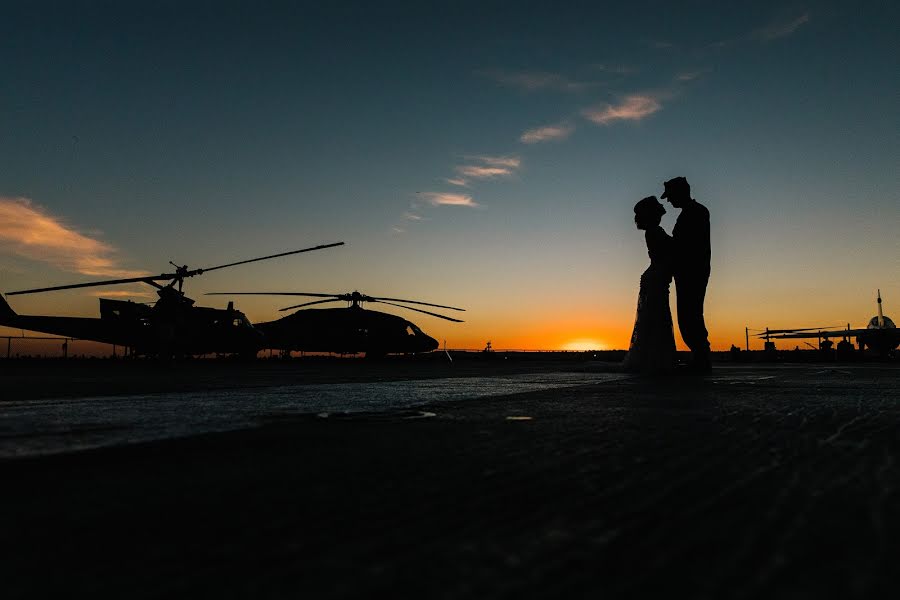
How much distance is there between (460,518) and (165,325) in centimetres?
2220

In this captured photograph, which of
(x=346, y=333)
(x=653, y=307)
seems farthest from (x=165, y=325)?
(x=653, y=307)

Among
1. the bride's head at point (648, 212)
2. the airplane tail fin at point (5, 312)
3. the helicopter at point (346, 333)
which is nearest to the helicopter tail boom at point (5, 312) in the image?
the airplane tail fin at point (5, 312)

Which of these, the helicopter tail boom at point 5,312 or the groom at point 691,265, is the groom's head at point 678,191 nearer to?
the groom at point 691,265

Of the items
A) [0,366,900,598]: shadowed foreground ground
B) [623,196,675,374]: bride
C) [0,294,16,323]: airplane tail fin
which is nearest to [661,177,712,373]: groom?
[623,196,675,374]: bride

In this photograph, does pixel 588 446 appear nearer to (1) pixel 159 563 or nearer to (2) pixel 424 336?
(1) pixel 159 563

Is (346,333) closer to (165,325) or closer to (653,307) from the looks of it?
(165,325)

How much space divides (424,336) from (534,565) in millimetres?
27744

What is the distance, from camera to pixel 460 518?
0.92 metres

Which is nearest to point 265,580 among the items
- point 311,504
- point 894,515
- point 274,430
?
point 311,504

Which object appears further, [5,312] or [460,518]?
[5,312]

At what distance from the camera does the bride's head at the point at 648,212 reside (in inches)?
364

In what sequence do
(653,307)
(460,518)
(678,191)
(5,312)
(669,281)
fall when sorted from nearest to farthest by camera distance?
(460,518) < (678,191) < (653,307) < (669,281) < (5,312)

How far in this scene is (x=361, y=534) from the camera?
839mm

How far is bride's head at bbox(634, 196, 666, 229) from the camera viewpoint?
30.4 feet
